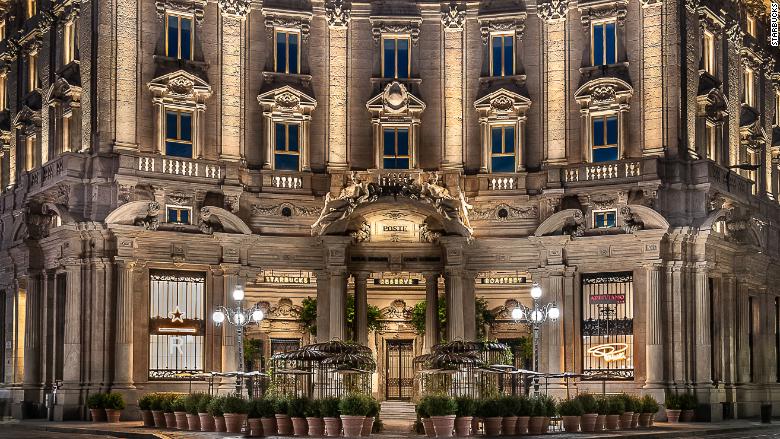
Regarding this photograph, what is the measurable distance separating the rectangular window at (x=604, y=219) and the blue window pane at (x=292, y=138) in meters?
14.8

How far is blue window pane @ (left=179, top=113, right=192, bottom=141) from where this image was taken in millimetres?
68375

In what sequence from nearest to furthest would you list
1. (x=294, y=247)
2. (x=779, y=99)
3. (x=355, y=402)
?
(x=355, y=402), (x=294, y=247), (x=779, y=99)

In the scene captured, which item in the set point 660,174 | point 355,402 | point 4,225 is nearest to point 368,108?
point 660,174

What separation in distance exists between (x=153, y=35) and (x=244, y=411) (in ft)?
75.7

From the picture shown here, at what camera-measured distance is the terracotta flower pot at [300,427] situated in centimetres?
4922

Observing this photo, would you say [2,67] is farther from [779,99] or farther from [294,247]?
[779,99]

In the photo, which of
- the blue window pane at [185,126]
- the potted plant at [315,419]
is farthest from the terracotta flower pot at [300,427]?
the blue window pane at [185,126]

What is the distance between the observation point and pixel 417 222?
69562 mm

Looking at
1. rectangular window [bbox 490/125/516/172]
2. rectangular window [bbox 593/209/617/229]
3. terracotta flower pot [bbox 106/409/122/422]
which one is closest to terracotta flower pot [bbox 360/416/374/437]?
terracotta flower pot [bbox 106/409/122/422]

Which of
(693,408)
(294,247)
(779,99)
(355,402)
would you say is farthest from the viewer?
(779,99)

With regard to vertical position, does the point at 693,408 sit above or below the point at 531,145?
below

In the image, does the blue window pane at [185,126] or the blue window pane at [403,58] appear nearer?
the blue window pane at [185,126]

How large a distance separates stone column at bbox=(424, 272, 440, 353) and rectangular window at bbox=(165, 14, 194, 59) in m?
15.7

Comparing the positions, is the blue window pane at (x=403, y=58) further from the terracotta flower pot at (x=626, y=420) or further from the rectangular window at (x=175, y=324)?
the terracotta flower pot at (x=626, y=420)
